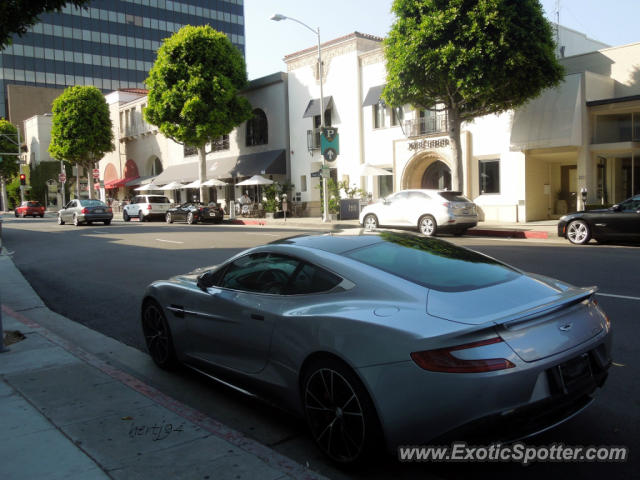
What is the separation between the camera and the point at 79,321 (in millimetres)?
8023

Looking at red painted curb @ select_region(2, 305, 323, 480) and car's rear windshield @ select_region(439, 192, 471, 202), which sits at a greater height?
car's rear windshield @ select_region(439, 192, 471, 202)

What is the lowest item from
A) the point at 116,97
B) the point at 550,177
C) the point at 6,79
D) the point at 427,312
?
the point at 427,312

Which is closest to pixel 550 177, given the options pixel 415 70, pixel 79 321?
pixel 415 70

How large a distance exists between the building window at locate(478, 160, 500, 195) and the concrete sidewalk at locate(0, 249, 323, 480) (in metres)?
21.6

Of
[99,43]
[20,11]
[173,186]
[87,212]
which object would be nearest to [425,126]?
[87,212]

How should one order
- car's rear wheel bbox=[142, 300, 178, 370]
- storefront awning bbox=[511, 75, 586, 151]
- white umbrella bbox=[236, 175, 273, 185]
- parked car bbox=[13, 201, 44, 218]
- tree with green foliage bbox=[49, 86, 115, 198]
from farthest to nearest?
parked car bbox=[13, 201, 44, 218]
tree with green foliage bbox=[49, 86, 115, 198]
white umbrella bbox=[236, 175, 273, 185]
storefront awning bbox=[511, 75, 586, 151]
car's rear wheel bbox=[142, 300, 178, 370]

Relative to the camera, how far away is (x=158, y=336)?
17.9 ft

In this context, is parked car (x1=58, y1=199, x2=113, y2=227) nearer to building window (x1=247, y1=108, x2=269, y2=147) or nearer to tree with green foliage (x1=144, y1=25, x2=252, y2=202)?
tree with green foliage (x1=144, y1=25, x2=252, y2=202)

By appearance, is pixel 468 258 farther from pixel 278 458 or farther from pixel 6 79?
pixel 6 79

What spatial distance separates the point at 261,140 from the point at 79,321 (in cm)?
3058

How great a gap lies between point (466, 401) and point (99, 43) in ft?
286

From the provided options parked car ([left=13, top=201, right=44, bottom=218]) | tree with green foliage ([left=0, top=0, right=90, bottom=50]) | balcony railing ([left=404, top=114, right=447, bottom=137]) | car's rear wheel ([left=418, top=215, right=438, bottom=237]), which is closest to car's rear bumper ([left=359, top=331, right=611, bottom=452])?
tree with green foliage ([left=0, top=0, right=90, bottom=50])

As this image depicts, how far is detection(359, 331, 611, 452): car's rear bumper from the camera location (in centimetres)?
283

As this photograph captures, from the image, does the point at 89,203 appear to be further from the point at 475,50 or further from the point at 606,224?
the point at 606,224
